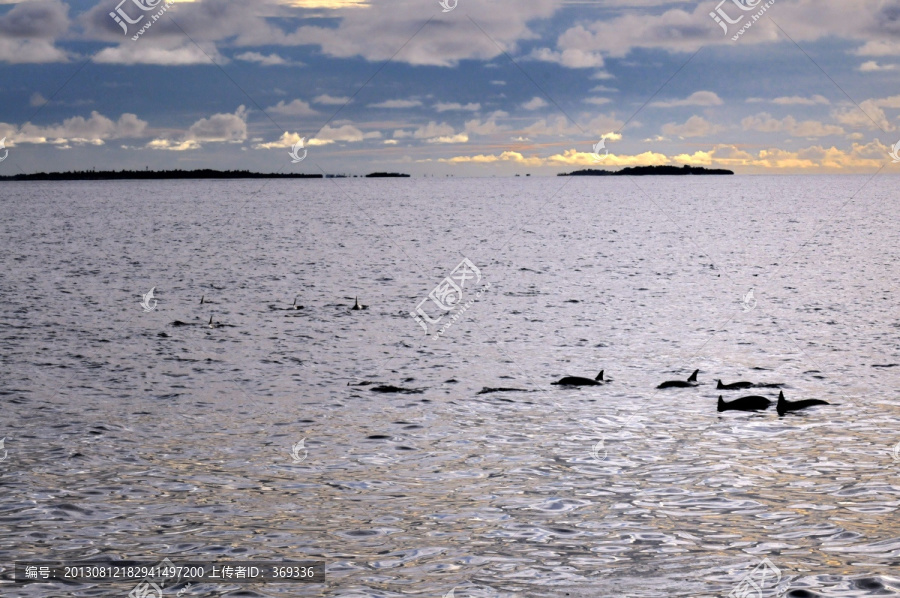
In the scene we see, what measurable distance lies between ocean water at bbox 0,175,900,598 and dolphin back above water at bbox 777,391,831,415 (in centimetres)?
40

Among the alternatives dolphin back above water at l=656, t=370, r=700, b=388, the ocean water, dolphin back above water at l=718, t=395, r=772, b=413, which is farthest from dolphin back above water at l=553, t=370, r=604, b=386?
dolphin back above water at l=718, t=395, r=772, b=413

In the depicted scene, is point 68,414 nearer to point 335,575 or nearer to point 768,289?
point 335,575

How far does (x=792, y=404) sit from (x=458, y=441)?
9.56 metres

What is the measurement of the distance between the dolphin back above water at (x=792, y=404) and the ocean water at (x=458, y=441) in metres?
0.40

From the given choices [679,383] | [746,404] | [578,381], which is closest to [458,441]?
[578,381]

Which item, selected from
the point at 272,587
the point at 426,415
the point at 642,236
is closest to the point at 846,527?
the point at 272,587

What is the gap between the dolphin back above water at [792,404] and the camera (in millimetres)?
21484

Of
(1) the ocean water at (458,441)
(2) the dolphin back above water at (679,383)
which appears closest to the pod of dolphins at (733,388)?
(2) the dolphin back above water at (679,383)

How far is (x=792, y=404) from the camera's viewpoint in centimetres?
2178

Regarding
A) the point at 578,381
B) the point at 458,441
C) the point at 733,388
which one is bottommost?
the point at 458,441

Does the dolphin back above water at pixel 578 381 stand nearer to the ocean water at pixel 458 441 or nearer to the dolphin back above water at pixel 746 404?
the ocean water at pixel 458 441

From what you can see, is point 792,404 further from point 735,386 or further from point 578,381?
point 578,381

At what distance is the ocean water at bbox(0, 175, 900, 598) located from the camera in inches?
481

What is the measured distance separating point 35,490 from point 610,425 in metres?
13.0
